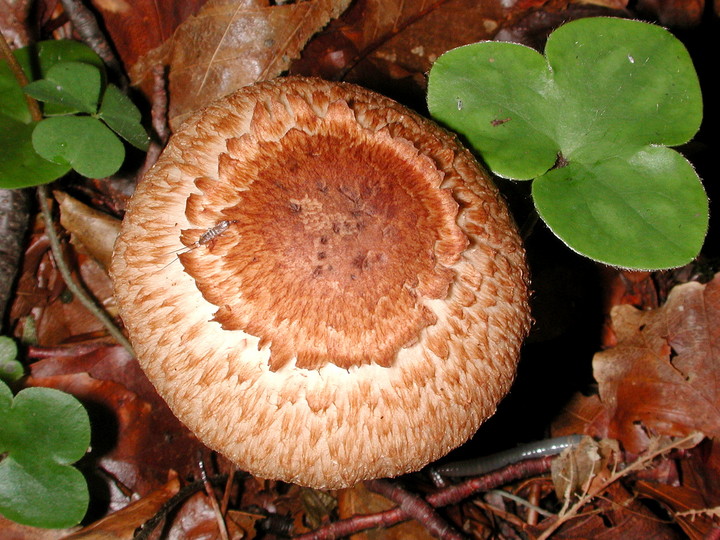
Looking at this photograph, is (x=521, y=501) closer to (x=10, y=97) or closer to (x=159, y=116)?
(x=159, y=116)

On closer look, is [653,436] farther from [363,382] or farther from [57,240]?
[57,240]

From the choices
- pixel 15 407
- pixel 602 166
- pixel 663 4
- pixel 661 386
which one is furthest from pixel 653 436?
pixel 15 407

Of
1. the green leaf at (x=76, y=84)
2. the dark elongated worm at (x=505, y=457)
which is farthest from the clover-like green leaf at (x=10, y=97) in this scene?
the dark elongated worm at (x=505, y=457)

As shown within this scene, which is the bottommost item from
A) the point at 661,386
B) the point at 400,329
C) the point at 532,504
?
the point at 532,504

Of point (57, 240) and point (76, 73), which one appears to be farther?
point (57, 240)

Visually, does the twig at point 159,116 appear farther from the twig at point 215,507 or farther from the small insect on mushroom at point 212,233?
the twig at point 215,507

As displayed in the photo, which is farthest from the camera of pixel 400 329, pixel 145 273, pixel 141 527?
pixel 141 527

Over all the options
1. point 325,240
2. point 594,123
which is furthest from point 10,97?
point 594,123
